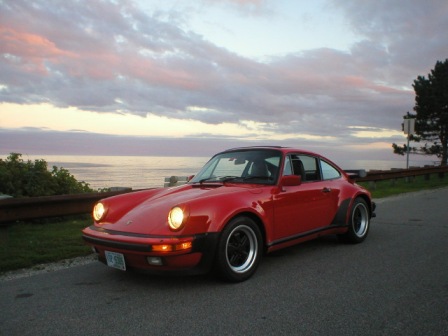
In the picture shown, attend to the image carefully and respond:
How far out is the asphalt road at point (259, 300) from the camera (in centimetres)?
302

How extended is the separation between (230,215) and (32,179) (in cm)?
579

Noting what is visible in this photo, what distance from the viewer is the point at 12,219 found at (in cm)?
564

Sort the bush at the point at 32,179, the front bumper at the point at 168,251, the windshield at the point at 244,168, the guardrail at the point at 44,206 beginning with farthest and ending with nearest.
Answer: the bush at the point at 32,179 < the guardrail at the point at 44,206 < the windshield at the point at 244,168 < the front bumper at the point at 168,251

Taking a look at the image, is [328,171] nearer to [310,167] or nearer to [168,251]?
[310,167]

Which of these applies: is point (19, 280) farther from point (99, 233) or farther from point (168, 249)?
point (168, 249)

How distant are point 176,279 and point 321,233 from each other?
2.12 m

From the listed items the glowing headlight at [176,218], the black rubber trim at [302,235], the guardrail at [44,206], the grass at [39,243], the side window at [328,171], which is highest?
the side window at [328,171]

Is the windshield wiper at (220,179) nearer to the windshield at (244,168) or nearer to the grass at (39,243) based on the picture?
the windshield at (244,168)

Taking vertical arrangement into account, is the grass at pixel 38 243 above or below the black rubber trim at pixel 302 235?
below

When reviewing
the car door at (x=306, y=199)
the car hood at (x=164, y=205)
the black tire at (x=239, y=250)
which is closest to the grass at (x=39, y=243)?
the car hood at (x=164, y=205)

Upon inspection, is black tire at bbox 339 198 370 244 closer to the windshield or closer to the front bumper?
the windshield

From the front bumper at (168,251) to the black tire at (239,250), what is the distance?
0.12m

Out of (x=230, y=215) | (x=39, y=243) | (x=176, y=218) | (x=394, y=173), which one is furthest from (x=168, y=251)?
(x=394, y=173)

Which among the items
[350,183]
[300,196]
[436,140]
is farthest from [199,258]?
[436,140]
